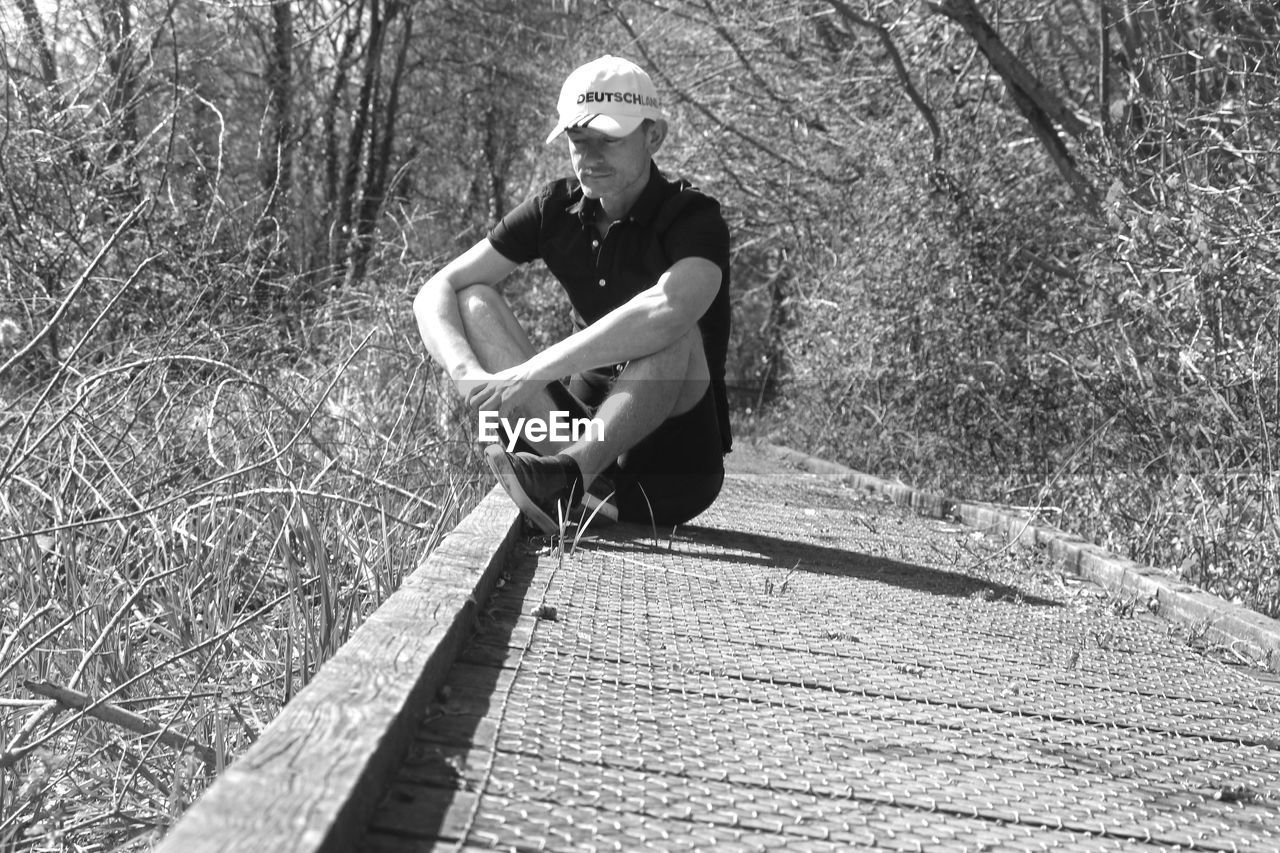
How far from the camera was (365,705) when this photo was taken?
1.69 meters

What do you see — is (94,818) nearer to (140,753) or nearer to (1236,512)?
(140,753)

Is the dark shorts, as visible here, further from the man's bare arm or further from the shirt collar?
the shirt collar

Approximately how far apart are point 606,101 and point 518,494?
110cm

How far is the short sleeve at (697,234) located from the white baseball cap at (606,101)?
28cm

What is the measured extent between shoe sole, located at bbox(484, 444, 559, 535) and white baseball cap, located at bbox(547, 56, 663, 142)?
0.91m

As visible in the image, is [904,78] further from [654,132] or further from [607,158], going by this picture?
[607,158]

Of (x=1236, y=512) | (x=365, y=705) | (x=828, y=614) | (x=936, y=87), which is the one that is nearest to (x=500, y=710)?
(x=365, y=705)

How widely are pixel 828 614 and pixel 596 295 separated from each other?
4.49 ft

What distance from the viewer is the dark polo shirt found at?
3.87 m

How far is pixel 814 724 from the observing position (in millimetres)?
2146

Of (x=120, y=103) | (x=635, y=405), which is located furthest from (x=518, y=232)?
(x=120, y=103)

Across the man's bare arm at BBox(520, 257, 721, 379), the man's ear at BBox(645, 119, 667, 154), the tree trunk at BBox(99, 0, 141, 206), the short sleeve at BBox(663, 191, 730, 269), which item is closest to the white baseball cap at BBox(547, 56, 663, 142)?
the man's ear at BBox(645, 119, 667, 154)

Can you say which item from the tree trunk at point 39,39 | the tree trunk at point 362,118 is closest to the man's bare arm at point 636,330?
the tree trunk at point 39,39

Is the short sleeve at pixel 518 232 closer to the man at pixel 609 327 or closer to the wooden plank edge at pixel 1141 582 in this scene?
the man at pixel 609 327
